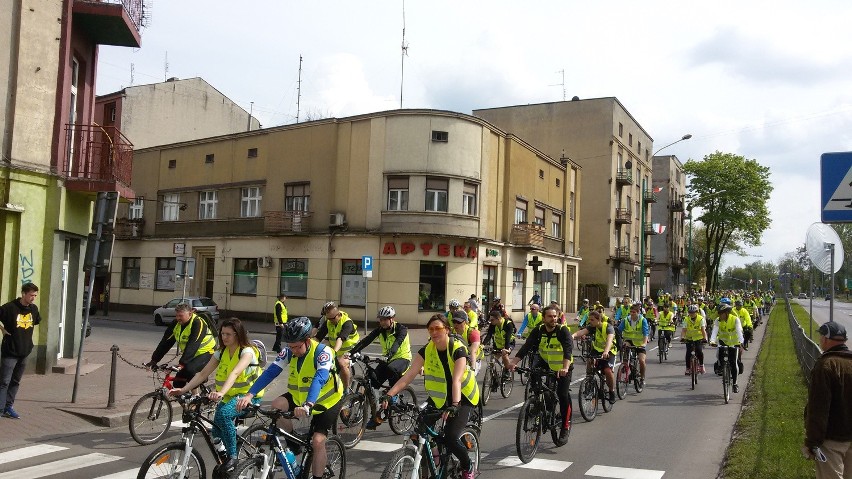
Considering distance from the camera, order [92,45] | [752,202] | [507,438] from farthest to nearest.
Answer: [752,202] → [92,45] → [507,438]

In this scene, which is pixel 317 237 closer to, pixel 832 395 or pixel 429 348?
pixel 429 348

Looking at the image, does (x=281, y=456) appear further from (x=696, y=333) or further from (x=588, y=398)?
(x=696, y=333)

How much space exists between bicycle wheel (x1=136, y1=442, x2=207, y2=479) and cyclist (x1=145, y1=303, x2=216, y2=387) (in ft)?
9.80

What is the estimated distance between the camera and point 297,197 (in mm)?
31953

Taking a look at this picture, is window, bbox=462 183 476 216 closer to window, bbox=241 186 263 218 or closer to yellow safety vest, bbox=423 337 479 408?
window, bbox=241 186 263 218

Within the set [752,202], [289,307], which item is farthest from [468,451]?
[752,202]

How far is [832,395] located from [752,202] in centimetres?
6482

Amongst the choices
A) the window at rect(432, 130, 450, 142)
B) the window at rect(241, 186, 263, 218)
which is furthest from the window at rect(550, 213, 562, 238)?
the window at rect(241, 186, 263, 218)

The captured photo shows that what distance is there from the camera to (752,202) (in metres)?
63.2

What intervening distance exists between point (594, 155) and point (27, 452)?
45.2 meters

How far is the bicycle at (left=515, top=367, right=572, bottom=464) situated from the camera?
25.6 ft

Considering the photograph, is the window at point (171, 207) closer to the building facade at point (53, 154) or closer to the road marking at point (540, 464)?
the building facade at point (53, 154)

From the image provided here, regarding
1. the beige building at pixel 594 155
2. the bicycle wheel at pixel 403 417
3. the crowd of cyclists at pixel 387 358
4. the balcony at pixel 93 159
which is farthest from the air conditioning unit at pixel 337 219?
the beige building at pixel 594 155

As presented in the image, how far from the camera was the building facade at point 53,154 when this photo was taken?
1239cm
